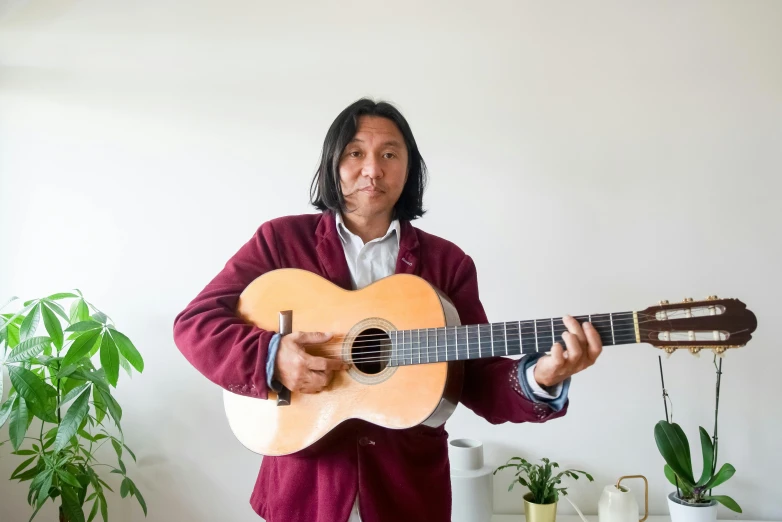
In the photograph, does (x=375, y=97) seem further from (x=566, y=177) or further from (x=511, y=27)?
(x=566, y=177)

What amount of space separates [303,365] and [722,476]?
4.61ft

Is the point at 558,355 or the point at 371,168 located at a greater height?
the point at 371,168

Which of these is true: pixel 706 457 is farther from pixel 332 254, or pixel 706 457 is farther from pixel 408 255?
pixel 332 254

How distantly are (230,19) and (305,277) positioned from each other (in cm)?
156

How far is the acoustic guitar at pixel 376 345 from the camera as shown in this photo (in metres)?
1.03

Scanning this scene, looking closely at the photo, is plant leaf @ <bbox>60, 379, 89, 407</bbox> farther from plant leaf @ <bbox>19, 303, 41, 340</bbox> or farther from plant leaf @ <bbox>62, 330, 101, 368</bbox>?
plant leaf @ <bbox>19, 303, 41, 340</bbox>

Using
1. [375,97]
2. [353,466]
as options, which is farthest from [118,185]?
[353,466]

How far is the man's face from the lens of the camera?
1.28 metres

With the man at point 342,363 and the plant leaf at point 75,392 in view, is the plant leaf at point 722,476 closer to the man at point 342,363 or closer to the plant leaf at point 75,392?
the man at point 342,363

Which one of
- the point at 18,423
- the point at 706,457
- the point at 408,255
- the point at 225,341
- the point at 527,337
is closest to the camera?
the point at 527,337

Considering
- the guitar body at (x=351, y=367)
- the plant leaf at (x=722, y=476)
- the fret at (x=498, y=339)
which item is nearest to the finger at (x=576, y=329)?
the fret at (x=498, y=339)

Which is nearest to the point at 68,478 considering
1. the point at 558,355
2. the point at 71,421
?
the point at 71,421

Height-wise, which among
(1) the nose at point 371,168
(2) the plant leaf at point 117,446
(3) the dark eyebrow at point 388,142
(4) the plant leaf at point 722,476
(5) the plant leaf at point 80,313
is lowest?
(4) the plant leaf at point 722,476

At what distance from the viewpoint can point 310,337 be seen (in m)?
1.13
